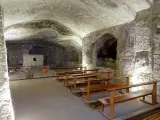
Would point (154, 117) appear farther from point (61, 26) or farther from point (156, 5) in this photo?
point (61, 26)

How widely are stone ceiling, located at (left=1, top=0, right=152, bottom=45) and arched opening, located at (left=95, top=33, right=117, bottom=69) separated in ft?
3.56

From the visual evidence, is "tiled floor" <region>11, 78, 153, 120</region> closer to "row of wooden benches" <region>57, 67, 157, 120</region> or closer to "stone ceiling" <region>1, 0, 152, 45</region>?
"row of wooden benches" <region>57, 67, 157, 120</region>

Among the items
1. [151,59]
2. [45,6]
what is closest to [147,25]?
A: [151,59]

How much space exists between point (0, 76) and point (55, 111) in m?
1.84

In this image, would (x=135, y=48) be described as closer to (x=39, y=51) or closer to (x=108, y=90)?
(x=108, y=90)

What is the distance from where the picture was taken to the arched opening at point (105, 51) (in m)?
8.22

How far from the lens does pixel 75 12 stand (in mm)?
6102

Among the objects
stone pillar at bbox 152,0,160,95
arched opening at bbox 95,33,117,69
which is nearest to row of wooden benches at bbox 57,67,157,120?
stone pillar at bbox 152,0,160,95

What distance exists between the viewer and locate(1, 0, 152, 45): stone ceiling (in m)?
4.57

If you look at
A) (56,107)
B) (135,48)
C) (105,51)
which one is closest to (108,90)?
(56,107)

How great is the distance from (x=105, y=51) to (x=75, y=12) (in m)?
4.21

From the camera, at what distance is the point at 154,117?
232 centimetres

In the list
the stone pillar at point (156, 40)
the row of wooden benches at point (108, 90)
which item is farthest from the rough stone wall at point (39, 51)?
the stone pillar at point (156, 40)

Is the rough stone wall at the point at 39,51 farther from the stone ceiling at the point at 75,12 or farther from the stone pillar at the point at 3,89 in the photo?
the stone pillar at the point at 3,89
